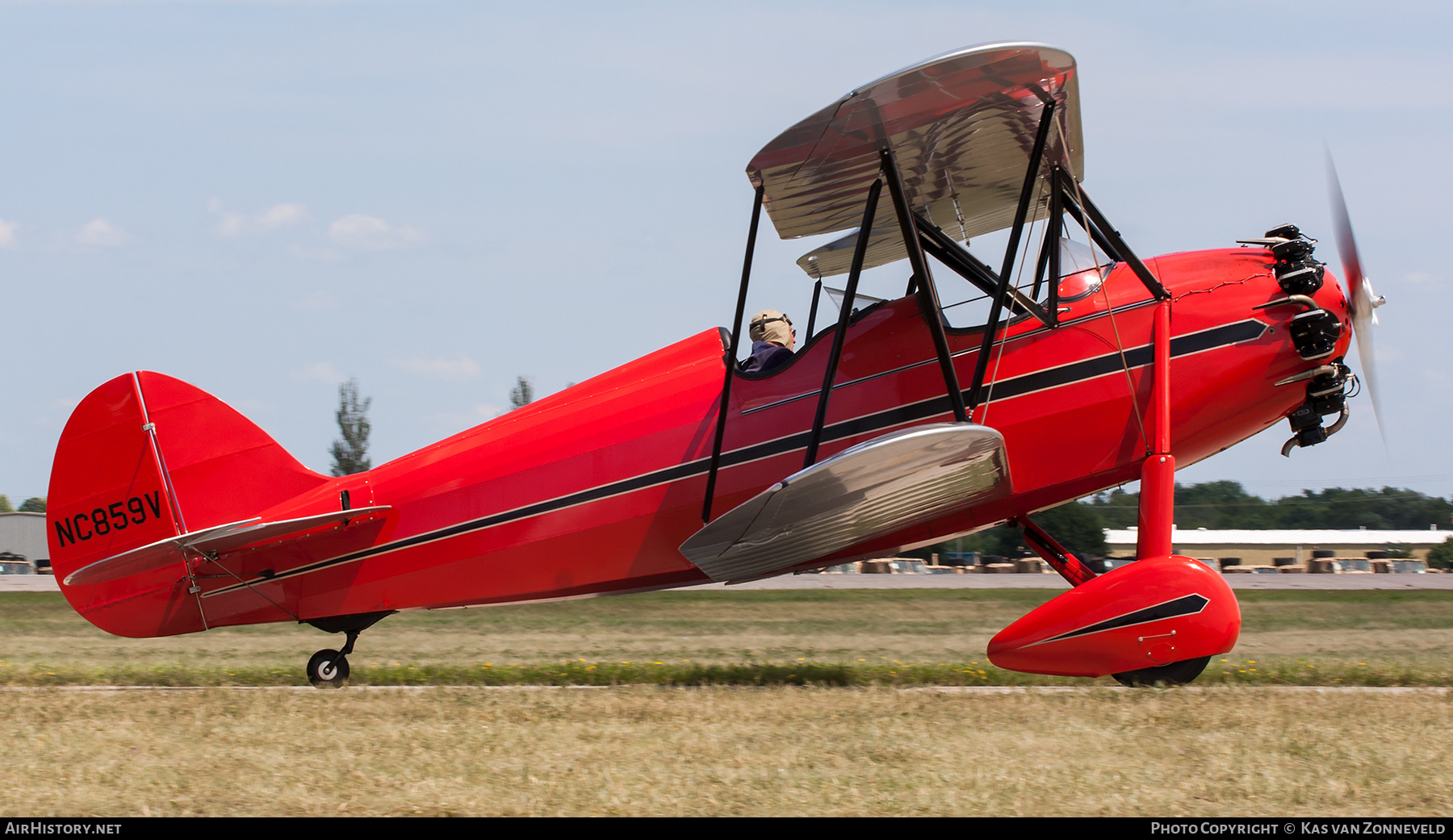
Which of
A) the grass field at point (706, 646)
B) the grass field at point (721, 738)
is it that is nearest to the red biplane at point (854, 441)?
the grass field at point (721, 738)

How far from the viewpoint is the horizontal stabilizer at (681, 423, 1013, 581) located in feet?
19.0

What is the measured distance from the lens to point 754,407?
7145 millimetres

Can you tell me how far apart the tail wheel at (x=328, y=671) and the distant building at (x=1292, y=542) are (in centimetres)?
7184

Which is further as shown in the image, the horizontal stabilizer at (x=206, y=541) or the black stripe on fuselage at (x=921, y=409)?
the horizontal stabilizer at (x=206, y=541)

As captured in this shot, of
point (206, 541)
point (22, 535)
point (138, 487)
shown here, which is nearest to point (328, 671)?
point (206, 541)

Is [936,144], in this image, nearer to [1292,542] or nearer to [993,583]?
[993,583]

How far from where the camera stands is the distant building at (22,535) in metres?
66.8

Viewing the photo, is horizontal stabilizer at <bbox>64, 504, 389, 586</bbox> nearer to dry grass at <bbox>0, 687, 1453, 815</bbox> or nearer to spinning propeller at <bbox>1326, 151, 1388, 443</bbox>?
dry grass at <bbox>0, 687, 1453, 815</bbox>

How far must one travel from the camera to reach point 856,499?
20.7ft

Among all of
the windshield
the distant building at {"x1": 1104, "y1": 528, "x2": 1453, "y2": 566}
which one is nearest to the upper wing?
the windshield

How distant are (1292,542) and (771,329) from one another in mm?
81283

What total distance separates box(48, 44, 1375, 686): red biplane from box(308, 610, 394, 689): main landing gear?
0.02 m

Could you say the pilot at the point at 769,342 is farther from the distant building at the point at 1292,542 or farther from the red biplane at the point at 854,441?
the distant building at the point at 1292,542

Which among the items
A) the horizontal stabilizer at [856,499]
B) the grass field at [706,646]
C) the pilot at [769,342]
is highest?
the pilot at [769,342]
